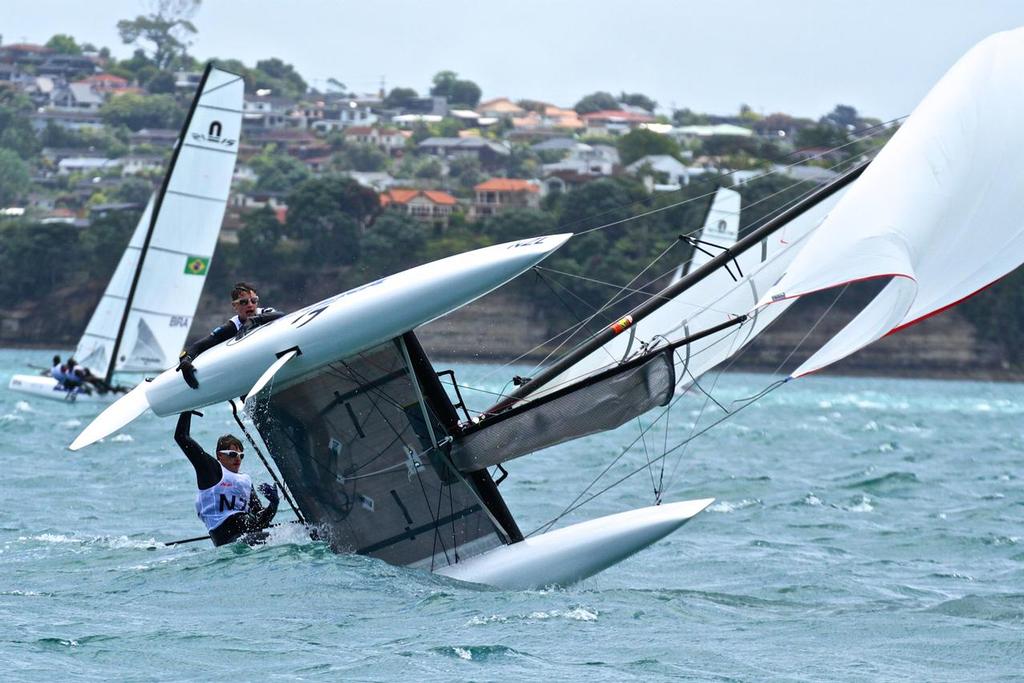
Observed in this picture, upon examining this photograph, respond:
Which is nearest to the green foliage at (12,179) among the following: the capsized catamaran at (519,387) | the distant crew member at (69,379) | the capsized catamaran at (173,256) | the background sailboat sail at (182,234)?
the capsized catamaran at (173,256)

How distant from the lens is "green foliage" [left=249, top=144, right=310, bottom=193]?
332ft

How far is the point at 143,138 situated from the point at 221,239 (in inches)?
2475

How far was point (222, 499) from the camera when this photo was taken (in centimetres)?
1022

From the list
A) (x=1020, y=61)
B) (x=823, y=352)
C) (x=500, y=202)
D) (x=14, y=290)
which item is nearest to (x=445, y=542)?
(x=823, y=352)

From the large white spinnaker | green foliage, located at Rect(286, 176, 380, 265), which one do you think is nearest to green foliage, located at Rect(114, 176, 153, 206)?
green foliage, located at Rect(286, 176, 380, 265)

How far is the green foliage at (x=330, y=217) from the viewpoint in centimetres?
6756

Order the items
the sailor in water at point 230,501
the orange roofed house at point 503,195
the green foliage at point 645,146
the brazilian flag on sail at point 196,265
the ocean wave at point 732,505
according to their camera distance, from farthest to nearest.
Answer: the green foliage at point 645,146, the orange roofed house at point 503,195, the brazilian flag on sail at point 196,265, the ocean wave at point 732,505, the sailor in water at point 230,501

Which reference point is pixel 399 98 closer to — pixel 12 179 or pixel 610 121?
pixel 610 121

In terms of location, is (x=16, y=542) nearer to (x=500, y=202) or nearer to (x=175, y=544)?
(x=175, y=544)

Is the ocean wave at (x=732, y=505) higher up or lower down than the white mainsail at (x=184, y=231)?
lower down

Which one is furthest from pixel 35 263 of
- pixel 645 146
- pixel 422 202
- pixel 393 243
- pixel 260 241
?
pixel 645 146

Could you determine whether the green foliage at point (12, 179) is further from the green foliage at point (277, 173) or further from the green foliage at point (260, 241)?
the green foliage at point (260, 241)

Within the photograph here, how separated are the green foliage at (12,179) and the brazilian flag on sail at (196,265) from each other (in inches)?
2962

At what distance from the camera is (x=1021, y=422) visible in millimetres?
38094
